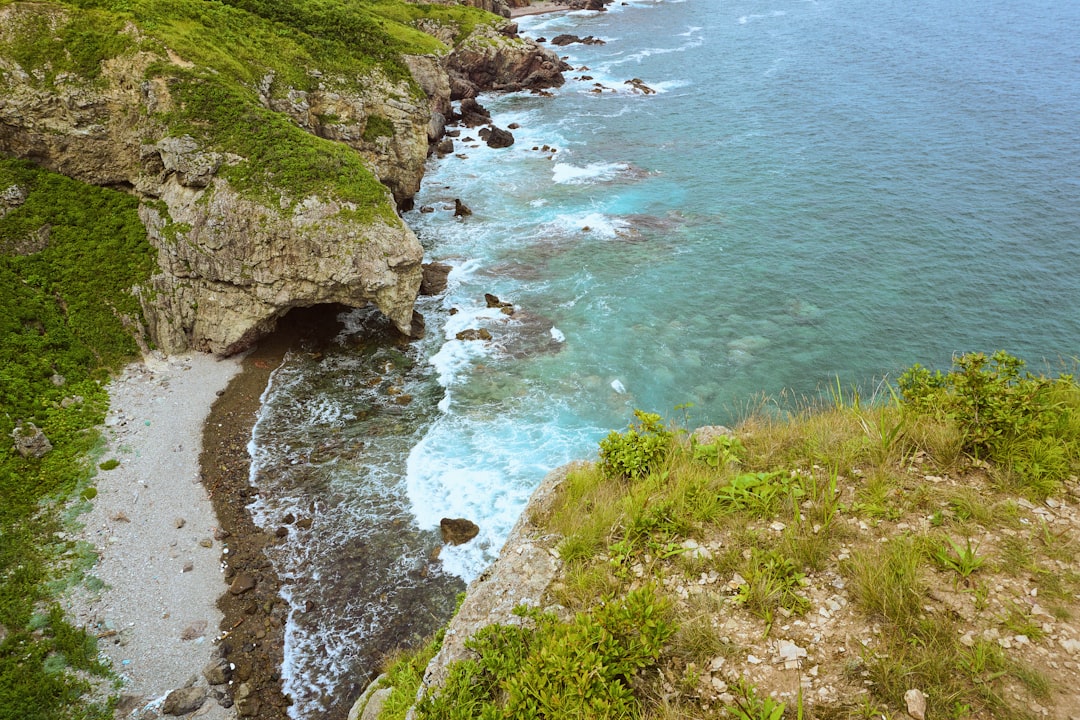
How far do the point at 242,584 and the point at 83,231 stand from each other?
17356 mm

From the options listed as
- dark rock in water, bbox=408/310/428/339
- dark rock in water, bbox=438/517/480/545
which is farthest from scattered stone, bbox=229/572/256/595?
dark rock in water, bbox=408/310/428/339

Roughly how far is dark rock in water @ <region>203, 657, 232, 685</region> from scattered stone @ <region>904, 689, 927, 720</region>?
14.3m

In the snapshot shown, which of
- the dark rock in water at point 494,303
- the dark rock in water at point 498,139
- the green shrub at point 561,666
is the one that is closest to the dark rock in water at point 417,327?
the dark rock in water at point 494,303

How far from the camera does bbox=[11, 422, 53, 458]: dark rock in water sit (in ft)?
58.0

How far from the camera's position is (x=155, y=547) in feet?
Answer: 53.1

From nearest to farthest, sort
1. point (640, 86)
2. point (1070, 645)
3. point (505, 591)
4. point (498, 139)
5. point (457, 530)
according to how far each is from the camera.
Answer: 1. point (1070, 645)
2. point (505, 591)
3. point (457, 530)
4. point (498, 139)
5. point (640, 86)

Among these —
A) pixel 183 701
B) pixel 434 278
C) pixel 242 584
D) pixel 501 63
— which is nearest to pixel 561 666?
pixel 183 701

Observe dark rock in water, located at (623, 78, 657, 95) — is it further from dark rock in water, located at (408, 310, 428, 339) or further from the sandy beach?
the sandy beach

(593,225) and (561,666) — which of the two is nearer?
(561,666)

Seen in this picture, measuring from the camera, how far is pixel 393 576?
15828 millimetres

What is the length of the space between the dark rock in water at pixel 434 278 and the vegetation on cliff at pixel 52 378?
37.2 ft

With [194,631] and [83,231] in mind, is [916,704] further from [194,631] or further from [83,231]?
[83,231]

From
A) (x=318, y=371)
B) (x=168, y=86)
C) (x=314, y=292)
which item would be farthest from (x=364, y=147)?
(x=318, y=371)

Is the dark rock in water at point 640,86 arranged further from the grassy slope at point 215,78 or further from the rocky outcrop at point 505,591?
the rocky outcrop at point 505,591
